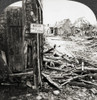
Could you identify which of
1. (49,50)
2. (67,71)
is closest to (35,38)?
(49,50)

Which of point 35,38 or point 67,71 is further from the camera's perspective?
point 67,71

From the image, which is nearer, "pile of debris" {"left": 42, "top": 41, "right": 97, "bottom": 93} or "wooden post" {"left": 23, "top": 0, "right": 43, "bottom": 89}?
"wooden post" {"left": 23, "top": 0, "right": 43, "bottom": 89}

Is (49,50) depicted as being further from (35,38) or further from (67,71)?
(67,71)

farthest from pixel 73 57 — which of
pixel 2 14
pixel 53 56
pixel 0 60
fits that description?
pixel 2 14

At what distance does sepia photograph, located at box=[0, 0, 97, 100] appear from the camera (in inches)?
68.1

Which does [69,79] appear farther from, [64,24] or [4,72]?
[4,72]

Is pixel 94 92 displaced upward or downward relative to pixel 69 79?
downward

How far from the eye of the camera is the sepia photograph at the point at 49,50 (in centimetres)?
173

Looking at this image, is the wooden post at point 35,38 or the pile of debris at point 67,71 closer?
the wooden post at point 35,38

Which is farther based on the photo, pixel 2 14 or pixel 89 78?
pixel 89 78

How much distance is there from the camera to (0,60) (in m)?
1.72

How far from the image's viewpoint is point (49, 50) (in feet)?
5.79

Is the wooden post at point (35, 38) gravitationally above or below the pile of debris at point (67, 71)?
above

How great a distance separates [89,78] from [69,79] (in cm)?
27
